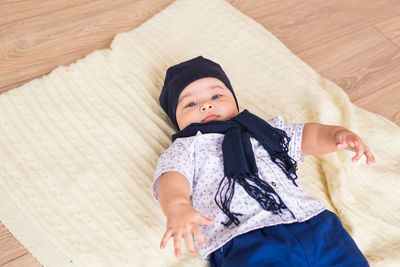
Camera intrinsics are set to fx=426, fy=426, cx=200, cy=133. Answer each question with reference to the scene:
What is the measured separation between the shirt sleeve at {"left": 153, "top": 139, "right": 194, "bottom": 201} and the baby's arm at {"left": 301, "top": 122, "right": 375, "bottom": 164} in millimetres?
283

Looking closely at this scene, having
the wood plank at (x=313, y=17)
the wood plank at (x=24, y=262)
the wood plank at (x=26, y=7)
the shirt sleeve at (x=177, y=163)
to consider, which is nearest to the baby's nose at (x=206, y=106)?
the shirt sleeve at (x=177, y=163)

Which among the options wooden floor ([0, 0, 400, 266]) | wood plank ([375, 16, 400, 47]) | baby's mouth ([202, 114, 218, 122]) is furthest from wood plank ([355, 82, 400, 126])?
baby's mouth ([202, 114, 218, 122])

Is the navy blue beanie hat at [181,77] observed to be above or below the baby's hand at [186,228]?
above

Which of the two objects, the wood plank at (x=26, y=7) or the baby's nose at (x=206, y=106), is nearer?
the baby's nose at (x=206, y=106)

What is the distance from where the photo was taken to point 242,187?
94 centimetres

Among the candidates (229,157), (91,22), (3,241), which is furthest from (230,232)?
(91,22)

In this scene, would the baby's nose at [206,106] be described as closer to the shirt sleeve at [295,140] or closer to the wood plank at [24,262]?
the shirt sleeve at [295,140]

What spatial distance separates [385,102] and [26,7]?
4.36 ft

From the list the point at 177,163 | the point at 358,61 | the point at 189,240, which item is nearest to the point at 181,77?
the point at 177,163

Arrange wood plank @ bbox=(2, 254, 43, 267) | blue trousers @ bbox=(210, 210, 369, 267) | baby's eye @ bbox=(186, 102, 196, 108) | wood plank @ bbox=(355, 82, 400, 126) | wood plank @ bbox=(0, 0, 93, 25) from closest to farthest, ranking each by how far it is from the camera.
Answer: blue trousers @ bbox=(210, 210, 369, 267) → wood plank @ bbox=(2, 254, 43, 267) → baby's eye @ bbox=(186, 102, 196, 108) → wood plank @ bbox=(355, 82, 400, 126) → wood plank @ bbox=(0, 0, 93, 25)

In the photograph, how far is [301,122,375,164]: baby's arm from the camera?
92 cm

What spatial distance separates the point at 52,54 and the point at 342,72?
1.00 metres

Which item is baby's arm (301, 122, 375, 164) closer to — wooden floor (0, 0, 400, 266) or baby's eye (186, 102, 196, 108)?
baby's eye (186, 102, 196, 108)

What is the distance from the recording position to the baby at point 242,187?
0.86m
